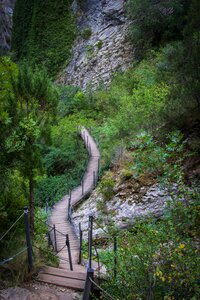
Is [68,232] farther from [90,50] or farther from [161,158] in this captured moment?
[90,50]

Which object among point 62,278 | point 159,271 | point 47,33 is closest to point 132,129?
point 62,278

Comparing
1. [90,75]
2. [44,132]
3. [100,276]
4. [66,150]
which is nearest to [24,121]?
[44,132]

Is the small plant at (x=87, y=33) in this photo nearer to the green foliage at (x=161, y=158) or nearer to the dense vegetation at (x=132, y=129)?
the dense vegetation at (x=132, y=129)

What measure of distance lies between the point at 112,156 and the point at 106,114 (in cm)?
1166

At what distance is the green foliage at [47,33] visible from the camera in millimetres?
36219

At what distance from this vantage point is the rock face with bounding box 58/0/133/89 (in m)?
29.6

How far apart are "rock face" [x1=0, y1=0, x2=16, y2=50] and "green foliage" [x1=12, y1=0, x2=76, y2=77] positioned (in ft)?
14.5

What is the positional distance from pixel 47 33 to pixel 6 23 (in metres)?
12.7

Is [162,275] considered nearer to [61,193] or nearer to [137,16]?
[61,193]

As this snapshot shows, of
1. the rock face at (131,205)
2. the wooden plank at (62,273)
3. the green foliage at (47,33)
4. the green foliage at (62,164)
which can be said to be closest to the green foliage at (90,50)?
the green foliage at (47,33)

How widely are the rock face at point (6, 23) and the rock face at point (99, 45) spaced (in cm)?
1412

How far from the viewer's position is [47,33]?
37812mm

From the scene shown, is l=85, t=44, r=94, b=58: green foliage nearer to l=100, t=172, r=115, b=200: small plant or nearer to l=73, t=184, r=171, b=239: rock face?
l=100, t=172, r=115, b=200: small plant

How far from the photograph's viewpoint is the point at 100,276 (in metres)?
5.63
